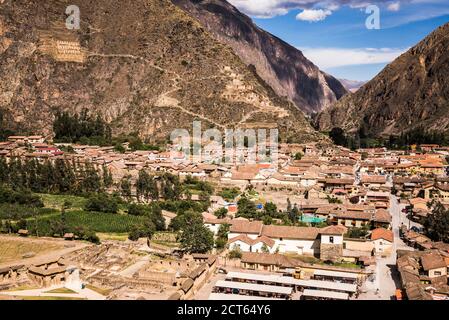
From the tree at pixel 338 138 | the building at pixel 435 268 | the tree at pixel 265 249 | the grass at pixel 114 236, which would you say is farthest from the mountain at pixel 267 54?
the building at pixel 435 268

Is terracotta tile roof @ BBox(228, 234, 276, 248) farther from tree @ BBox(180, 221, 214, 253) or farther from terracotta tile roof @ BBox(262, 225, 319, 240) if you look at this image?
tree @ BBox(180, 221, 214, 253)

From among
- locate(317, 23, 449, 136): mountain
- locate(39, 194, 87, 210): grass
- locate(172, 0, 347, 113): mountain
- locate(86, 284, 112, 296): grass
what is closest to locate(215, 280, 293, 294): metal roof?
locate(86, 284, 112, 296): grass

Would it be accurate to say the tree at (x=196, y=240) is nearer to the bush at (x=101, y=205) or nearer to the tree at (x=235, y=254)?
the tree at (x=235, y=254)

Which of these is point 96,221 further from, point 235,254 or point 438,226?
point 438,226

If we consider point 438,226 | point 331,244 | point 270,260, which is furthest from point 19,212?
point 438,226
